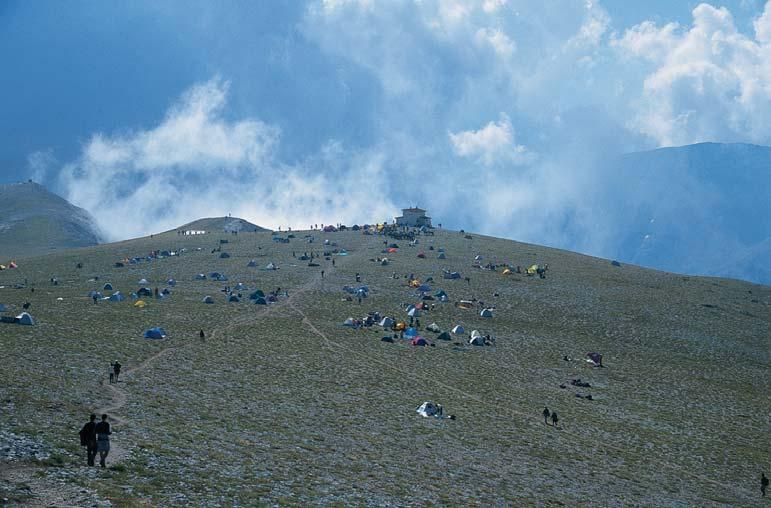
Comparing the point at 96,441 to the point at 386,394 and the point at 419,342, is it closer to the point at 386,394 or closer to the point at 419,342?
the point at 386,394

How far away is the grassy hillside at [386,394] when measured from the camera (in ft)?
84.8

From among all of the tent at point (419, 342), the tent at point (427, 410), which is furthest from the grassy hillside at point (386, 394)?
the tent at point (419, 342)

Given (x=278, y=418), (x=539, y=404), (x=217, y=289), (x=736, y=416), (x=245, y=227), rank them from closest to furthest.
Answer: (x=278, y=418) → (x=539, y=404) → (x=736, y=416) → (x=217, y=289) → (x=245, y=227)

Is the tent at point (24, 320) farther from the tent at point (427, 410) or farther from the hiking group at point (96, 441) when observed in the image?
the hiking group at point (96, 441)

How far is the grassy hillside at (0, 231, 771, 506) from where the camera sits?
84.8ft

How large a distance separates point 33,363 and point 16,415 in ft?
41.2

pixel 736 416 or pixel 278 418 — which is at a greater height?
pixel 736 416

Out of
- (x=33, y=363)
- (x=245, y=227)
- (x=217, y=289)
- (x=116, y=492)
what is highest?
(x=245, y=227)

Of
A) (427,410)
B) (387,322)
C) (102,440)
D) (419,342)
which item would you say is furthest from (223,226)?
(102,440)

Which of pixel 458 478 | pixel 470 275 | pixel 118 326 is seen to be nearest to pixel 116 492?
pixel 458 478

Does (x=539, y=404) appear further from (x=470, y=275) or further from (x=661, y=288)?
(x=661, y=288)

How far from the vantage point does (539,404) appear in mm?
46562

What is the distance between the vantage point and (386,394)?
43.1 meters

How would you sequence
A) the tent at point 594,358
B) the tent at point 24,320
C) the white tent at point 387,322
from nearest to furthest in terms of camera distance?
the tent at point 24,320, the tent at point 594,358, the white tent at point 387,322
